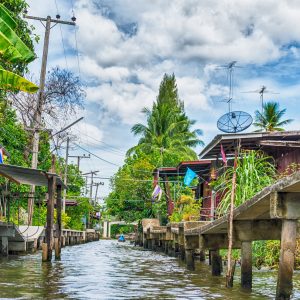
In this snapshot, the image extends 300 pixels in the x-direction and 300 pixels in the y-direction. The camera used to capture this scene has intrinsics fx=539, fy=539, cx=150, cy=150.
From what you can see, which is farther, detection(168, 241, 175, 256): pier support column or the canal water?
detection(168, 241, 175, 256): pier support column

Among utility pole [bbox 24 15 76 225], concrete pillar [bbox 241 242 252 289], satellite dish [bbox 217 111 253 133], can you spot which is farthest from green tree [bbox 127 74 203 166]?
concrete pillar [bbox 241 242 252 289]

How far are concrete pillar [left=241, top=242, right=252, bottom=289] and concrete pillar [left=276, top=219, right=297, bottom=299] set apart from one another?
2238 millimetres

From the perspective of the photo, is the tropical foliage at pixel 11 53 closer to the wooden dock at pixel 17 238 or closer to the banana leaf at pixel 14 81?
the banana leaf at pixel 14 81

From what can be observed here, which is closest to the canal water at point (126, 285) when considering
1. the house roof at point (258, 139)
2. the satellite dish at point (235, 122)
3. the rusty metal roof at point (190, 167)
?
the house roof at point (258, 139)

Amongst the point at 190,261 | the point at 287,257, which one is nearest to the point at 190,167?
the point at 190,261

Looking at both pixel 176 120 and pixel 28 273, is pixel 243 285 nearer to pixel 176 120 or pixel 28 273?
pixel 28 273

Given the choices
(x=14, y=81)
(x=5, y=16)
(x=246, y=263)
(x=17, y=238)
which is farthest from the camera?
(x=17, y=238)

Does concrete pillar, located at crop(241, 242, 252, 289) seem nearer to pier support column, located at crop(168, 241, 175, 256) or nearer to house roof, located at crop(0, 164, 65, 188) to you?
house roof, located at crop(0, 164, 65, 188)

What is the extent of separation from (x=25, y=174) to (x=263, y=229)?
834 cm

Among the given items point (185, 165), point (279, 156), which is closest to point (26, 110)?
point (185, 165)

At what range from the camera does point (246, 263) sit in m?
9.23

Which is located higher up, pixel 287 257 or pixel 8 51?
pixel 8 51

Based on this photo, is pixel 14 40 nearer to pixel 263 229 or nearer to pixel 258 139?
pixel 263 229

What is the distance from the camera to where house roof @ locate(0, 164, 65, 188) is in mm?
14438
